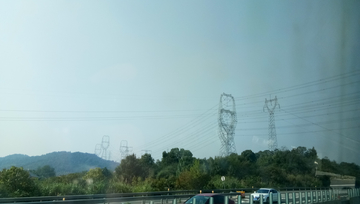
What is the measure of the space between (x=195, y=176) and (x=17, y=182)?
23.9 metres

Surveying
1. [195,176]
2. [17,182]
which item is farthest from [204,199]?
[195,176]

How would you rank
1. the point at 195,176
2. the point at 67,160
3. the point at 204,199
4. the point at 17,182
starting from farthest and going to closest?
1. the point at 67,160
2. the point at 195,176
3. the point at 17,182
4. the point at 204,199

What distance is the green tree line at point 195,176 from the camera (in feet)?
109

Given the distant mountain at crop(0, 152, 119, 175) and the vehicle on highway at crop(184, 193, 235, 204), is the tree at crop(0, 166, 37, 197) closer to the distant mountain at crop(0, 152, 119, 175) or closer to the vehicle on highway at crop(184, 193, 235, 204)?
the vehicle on highway at crop(184, 193, 235, 204)

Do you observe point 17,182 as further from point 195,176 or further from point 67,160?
point 67,160

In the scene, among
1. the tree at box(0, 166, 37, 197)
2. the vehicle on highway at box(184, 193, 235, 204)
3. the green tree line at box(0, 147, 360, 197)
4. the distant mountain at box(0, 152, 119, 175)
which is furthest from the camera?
the distant mountain at box(0, 152, 119, 175)

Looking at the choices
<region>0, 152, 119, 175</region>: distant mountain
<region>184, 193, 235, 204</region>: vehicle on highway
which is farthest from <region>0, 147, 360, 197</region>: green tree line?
<region>0, 152, 119, 175</region>: distant mountain

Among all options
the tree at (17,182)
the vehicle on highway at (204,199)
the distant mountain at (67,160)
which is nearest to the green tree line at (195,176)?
the tree at (17,182)

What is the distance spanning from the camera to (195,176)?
48.6 meters

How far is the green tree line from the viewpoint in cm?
3319

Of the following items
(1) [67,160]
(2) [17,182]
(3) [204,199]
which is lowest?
(2) [17,182]

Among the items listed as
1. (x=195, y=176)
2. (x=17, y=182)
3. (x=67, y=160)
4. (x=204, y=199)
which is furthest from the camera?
(x=67, y=160)

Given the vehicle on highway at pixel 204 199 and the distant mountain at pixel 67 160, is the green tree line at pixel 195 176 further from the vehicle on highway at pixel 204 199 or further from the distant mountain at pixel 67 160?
the distant mountain at pixel 67 160

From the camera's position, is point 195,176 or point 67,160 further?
point 67,160
